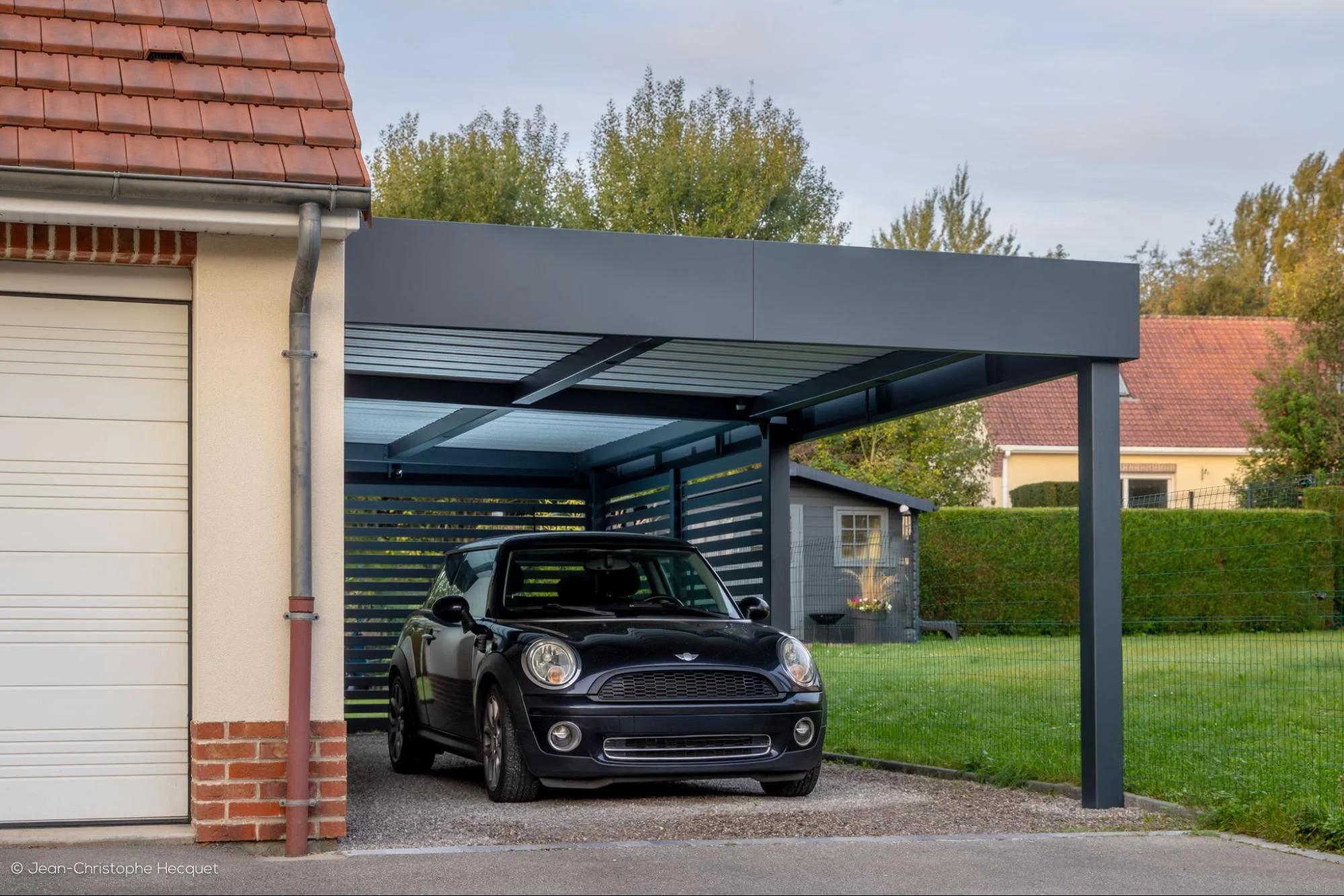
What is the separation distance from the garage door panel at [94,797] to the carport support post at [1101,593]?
462 cm

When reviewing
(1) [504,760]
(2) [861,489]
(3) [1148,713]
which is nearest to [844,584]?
(3) [1148,713]

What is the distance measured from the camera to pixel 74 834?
696cm

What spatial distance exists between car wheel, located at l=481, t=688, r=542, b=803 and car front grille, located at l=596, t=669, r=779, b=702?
1.94ft

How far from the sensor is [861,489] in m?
26.2

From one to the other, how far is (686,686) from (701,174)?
32.4 meters

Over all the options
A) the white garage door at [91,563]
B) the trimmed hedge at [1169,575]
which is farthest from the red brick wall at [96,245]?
the trimmed hedge at [1169,575]

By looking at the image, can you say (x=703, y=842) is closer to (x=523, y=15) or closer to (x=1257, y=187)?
(x=523, y=15)

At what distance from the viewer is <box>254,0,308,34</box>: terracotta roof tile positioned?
7.54 meters

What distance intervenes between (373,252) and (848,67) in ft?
146

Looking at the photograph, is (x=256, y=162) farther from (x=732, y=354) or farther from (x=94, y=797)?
(x=732, y=354)

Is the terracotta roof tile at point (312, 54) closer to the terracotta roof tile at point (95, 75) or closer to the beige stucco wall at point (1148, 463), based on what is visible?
the terracotta roof tile at point (95, 75)

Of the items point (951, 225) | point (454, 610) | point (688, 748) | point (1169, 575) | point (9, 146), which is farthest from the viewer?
point (951, 225)

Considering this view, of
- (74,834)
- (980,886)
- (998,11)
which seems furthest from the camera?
(998,11)

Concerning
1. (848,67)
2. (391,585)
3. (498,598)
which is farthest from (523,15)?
(498,598)
